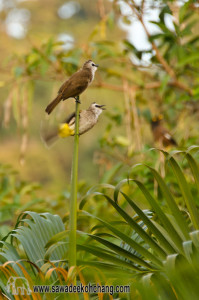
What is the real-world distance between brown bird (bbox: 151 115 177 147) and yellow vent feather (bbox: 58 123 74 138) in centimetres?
222

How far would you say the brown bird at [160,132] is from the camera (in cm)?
328

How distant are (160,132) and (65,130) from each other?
2445 mm

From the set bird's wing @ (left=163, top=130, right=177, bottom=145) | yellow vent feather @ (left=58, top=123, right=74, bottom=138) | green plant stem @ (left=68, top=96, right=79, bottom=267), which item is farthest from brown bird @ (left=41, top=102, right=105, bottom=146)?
→ bird's wing @ (left=163, top=130, right=177, bottom=145)

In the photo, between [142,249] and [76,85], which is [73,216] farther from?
[76,85]

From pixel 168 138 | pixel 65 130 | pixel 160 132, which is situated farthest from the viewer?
pixel 160 132

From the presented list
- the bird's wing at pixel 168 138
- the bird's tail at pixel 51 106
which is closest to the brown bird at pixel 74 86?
the bird's tail at pixel 51 106

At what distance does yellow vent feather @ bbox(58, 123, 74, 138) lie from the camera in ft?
3.48

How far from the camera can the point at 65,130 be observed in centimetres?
106

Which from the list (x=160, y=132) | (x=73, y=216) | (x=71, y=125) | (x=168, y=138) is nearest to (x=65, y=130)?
(x=71, y=125)

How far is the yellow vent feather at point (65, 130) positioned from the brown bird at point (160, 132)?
222cm

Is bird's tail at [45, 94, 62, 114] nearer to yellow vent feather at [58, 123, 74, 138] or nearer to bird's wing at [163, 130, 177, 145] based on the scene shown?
yellow vent feather at [58, 123, 74, 138]

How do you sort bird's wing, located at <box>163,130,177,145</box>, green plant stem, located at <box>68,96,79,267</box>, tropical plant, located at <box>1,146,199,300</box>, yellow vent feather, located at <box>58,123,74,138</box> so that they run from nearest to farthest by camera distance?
tropical plant, located at <box>1,146,199,300</box> < green plant stem, located at <box>68,96,79,267</box> < yellow vent feather, located at <box>58,123,74,138</box> < bird's wing, located at <box>163,130,177,145</box>

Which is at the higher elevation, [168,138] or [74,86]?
[168,138]

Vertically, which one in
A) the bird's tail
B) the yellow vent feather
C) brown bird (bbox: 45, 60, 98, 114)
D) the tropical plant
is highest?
brown bird (bbox: 45, 60, 98, 114)
